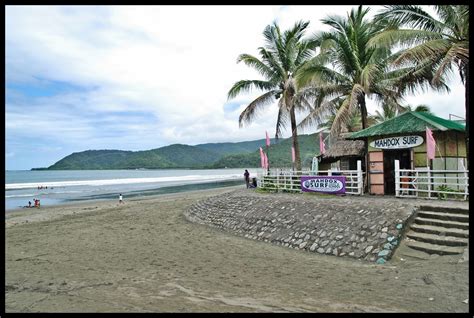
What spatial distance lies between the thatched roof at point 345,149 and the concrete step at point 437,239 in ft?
32.6

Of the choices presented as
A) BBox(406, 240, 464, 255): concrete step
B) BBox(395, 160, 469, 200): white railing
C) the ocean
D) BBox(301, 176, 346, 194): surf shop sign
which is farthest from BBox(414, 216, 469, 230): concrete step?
the ocean

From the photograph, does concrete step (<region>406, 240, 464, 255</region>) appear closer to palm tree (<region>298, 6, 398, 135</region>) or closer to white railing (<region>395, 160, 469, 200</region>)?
white railing (<region>395, 160, 469, 200</region>)

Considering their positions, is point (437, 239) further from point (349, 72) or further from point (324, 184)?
point (349, 72)

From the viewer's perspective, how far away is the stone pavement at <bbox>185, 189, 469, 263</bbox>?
991 cm

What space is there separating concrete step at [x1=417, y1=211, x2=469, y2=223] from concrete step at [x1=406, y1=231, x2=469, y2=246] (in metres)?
0.87

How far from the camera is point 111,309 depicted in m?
6.11

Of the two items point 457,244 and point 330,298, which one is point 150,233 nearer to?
point 330,298

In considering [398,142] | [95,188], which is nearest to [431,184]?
[398,142]

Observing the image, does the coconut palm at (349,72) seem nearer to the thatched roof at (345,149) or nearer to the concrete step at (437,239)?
the thatched roof at (345,149)

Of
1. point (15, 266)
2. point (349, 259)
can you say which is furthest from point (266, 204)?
point (15, 266)

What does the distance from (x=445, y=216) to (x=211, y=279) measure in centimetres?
685

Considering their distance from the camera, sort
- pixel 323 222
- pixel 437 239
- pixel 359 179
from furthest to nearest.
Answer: pixel 359 179, pixel 323 222, pixel 437 239

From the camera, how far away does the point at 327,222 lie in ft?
38.3

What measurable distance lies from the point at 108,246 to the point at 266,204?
643 centimetres
